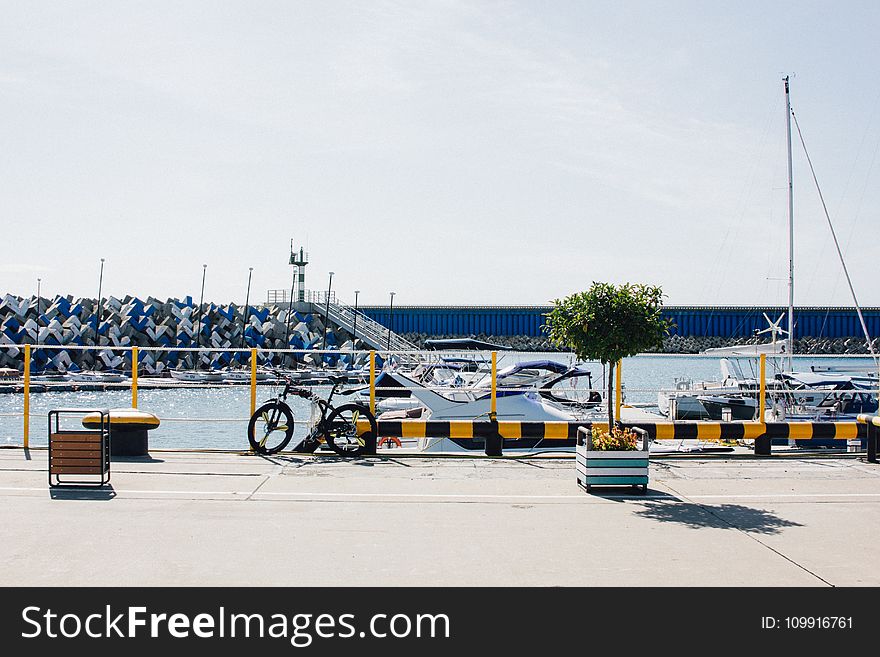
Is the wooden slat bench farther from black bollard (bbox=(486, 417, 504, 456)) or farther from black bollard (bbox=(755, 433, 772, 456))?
black bollard (bbox=(755, 433, 772, 456))

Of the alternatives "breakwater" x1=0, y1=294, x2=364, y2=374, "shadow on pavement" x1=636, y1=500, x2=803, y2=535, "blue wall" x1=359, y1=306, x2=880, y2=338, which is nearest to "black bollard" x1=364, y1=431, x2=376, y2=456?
"shadow on pavement" x1=636, y1=500, x2=803, y2=535

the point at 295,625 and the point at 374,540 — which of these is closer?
the point at 295,625

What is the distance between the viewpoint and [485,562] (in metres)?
6.99

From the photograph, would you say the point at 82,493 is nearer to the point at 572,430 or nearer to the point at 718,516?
the point at 718,516

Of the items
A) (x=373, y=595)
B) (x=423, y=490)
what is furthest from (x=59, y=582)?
(x=423, y=490)

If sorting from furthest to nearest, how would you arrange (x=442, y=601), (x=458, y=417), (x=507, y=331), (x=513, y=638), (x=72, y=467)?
(x=507, y=331) → (x=458, y=417) → (x=72, y=467) → (x=442, y=601) → (x=513, y=638)

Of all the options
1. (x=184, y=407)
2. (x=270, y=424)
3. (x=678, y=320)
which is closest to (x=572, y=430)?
(x=270, y=424)

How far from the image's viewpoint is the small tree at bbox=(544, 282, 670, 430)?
35.5 ft

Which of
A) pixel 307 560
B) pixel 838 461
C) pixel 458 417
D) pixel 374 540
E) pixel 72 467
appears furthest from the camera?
pixel 458 417

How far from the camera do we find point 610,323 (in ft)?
35.5

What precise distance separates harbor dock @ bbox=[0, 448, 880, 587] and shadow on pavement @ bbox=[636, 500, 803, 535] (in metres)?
0.03

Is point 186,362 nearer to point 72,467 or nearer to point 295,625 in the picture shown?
point 72,467

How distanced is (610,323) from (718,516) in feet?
9.73

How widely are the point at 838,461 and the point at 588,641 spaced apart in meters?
9.27
